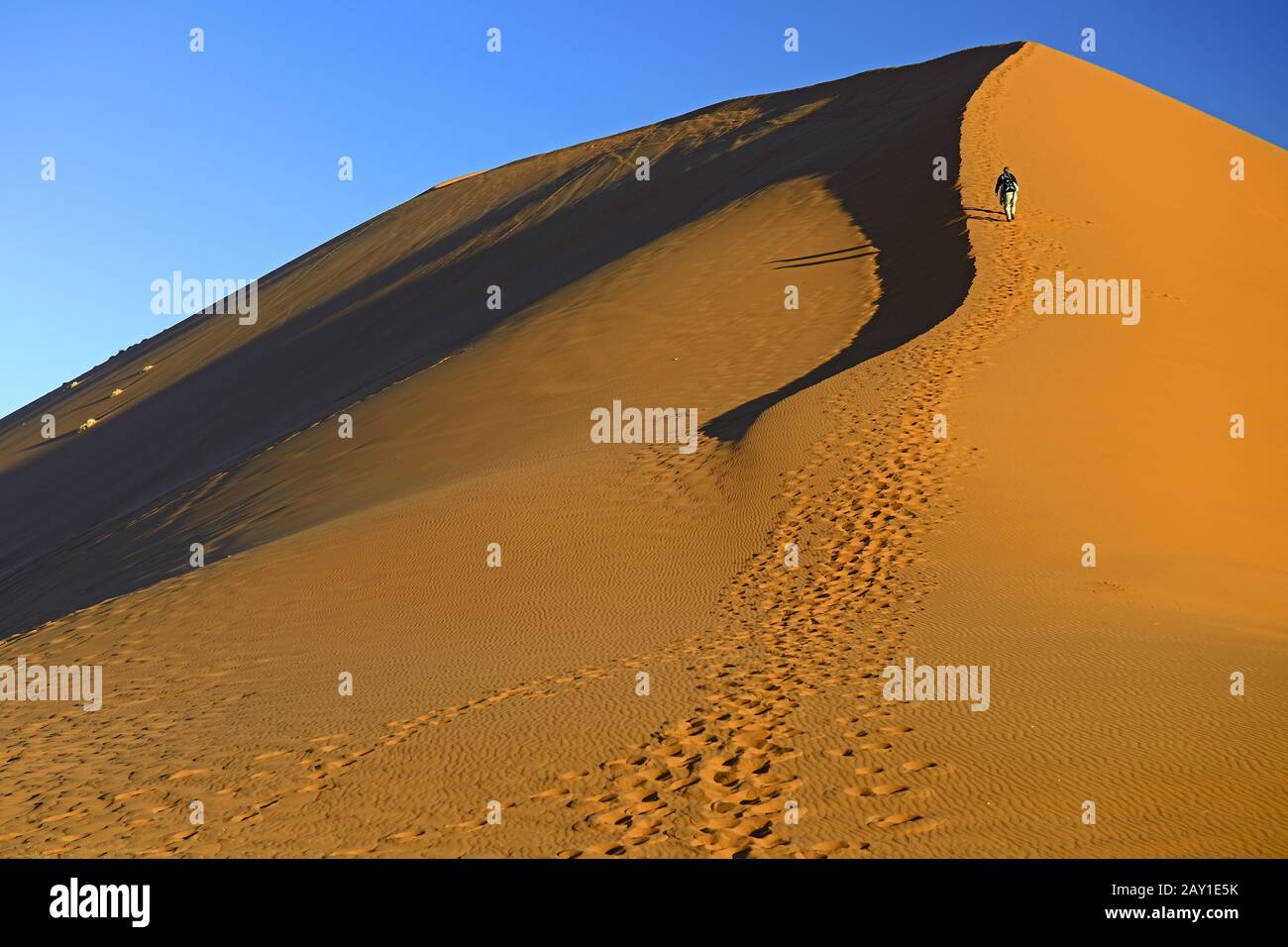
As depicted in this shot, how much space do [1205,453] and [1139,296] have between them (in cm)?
495

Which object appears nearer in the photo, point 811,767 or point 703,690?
point 811,767

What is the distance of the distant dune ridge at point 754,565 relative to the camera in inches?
218

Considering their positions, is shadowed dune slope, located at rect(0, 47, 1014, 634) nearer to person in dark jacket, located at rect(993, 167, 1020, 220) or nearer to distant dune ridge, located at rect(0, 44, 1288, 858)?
distant dune ridge, located at rect(0, 44, 1288, 858)

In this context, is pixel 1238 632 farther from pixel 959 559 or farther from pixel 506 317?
pixel 506 317

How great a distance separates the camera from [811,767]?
5.67 metres

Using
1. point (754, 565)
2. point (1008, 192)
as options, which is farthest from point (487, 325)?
point (754, 565)

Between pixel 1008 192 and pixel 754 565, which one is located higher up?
pixel 1008 192

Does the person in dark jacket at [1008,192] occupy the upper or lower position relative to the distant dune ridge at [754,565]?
upper

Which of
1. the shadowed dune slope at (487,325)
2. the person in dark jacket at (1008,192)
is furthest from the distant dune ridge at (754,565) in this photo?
the person in dark jacket at (1008,192)

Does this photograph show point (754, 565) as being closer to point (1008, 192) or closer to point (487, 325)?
point (1008, 192)

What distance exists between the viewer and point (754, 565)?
935 centimetres

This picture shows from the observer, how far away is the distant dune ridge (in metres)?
5.54

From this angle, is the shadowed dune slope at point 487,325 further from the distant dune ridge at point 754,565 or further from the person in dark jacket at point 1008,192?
the person in dark jacket at point 1008,192

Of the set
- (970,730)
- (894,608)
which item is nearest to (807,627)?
(894,608)
